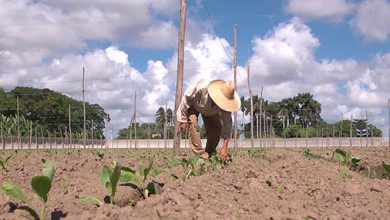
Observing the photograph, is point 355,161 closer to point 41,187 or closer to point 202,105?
point 202,105

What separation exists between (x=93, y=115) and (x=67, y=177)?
74.6 m

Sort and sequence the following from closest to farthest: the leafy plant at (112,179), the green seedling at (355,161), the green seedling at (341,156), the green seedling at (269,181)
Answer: the leafy plant at (112,179)
the green seedling at (269,181)
the green seedling at (355,161)
the green seedling at (341,156)

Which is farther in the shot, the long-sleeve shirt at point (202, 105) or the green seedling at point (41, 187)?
the long-sleeve shirt at point (202, 105)

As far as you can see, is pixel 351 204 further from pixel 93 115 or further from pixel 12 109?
pixel 93 115

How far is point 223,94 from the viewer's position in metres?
8.04

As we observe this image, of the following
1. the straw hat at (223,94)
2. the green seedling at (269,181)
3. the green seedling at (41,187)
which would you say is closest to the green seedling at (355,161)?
the straw hat at (223,94)

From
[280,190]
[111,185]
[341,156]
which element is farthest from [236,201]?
[341,156]

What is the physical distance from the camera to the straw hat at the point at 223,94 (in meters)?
7.92

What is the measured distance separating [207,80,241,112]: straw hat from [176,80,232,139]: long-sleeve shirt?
178 mm

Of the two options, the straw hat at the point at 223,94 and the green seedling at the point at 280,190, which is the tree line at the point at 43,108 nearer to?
the straw hat at the point at 223,94

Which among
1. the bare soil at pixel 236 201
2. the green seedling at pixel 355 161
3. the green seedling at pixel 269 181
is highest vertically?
the green seedling at pixel 355 161

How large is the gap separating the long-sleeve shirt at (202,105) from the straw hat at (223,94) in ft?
0.58

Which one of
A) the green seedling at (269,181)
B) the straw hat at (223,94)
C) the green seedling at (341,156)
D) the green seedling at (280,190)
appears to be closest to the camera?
the green seedling at (280,190)

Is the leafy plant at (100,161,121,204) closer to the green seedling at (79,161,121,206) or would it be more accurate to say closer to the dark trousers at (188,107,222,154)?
the green seedling at (79,161,121,206)
